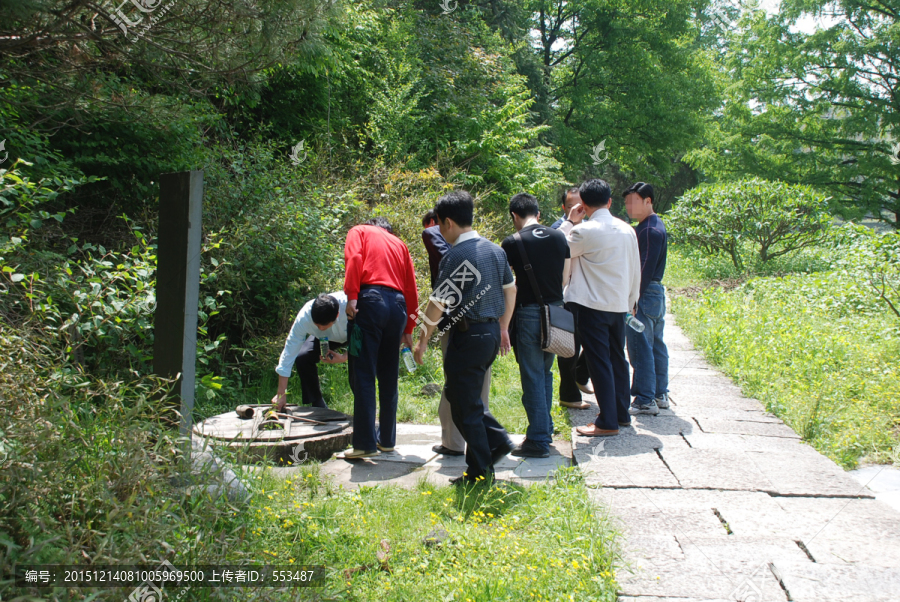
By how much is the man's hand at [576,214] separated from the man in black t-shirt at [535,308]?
931 millimetres

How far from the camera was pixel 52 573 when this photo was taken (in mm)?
2246

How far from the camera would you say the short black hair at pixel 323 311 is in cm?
484

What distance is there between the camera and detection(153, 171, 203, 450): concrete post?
300 cm

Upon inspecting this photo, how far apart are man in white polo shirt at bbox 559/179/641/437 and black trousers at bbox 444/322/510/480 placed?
133cm

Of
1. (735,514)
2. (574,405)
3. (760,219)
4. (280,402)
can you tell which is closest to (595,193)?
(574,405)

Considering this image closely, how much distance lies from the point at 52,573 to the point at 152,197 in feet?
17.5

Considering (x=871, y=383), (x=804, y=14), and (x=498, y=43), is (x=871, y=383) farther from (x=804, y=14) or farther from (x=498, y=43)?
(x=804, y=14)

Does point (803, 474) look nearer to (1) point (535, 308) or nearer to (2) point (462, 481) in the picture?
(1) point (535, 308)

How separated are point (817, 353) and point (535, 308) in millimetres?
4105

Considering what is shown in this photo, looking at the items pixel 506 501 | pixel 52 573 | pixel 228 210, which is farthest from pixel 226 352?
pixel 52 573

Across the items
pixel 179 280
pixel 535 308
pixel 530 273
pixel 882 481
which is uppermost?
pixel 530 273

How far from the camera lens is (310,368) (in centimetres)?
556

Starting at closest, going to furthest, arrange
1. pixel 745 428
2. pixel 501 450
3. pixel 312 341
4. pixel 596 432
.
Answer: pixel 501 450 < pixel 596 432 < pixel 745 428 < pixel 312 341

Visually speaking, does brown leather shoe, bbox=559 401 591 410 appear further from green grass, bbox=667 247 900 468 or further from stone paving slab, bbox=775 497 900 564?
stone paving slab, bbox=775 497 900 564
